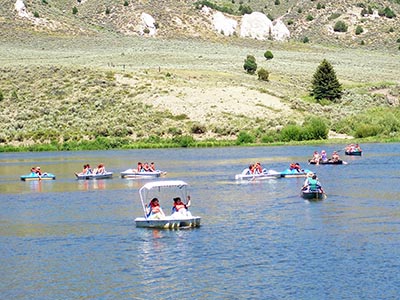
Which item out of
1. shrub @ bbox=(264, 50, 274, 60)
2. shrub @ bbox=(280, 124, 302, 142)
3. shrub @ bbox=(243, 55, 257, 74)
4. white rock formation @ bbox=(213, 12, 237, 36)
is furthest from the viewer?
white rock formation @ bbox=(213, 12, 237, 36)

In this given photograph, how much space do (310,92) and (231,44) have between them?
57.7 m

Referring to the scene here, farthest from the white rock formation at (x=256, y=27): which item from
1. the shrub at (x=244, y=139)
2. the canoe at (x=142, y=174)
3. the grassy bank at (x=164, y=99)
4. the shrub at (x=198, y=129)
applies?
the canoe at (x=142, y=174)

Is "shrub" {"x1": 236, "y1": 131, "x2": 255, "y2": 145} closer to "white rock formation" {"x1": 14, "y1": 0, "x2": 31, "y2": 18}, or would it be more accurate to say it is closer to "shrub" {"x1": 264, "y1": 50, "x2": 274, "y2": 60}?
"shrub" {"x1": 264, "y1": 50, "x2": 274, "y2": 60}

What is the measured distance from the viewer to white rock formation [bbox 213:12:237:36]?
617 ft

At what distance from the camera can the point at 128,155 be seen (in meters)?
86.9

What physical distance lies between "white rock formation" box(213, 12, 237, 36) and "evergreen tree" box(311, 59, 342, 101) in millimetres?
72974

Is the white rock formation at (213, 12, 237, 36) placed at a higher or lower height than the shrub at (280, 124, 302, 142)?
higher

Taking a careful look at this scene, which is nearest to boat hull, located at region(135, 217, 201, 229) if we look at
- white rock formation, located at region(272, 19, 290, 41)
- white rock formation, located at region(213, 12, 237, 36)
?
white rock formation, located at region(213, 12, 237, 36)

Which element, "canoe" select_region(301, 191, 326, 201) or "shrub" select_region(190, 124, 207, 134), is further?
"shrub" select_region(190, 124, 207, 134)

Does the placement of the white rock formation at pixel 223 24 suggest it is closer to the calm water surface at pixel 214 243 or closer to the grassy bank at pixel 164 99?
the grassy bank at pixel 164 99

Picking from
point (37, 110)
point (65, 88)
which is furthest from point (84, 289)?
point (65, 88)

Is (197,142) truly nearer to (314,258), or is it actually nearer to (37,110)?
(37,110)

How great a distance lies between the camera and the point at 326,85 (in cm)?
11662

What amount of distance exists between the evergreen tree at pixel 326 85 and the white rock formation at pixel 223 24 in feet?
239
